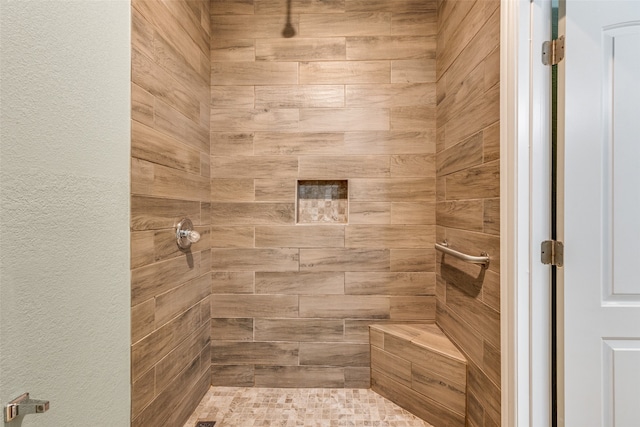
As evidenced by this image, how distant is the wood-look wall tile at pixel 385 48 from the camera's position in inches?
78.4

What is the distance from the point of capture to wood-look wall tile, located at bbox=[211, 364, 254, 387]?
200 cm

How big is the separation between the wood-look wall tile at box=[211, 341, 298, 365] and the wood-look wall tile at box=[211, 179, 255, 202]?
2.90 ft

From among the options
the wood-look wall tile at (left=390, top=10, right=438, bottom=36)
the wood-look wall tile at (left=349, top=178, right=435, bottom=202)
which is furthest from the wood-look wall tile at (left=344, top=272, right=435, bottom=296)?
the wood-look wall tile at (left=390, top=10, right=438, bottom=36)

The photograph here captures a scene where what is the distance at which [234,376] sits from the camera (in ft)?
6.58

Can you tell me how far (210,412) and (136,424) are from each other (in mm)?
606

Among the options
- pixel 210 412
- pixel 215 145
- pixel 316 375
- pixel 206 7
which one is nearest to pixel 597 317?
pixel 316 375

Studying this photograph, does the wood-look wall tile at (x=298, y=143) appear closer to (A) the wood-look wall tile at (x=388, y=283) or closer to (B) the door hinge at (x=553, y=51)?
(A) the wood-look wall tile at (x=388, y=283)

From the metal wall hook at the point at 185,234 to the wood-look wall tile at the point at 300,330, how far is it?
0.71m

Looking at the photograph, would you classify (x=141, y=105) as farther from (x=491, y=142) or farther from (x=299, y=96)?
(x=491, y=142)

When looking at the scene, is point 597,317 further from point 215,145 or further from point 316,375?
point 215,145

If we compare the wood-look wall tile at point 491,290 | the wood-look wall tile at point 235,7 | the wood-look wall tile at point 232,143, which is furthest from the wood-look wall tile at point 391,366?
the wood-look wall tile at point 235,7

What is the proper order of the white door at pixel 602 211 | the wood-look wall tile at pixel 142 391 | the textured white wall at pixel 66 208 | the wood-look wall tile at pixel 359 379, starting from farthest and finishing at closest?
1. the wood-look wall tile at pixel 359 379
2. the wood-look wall tile at pixel 142 391
3. the white door at pixel 602 211
4. the textured white wall at pixel 66 208

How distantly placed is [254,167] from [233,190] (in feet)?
0.63

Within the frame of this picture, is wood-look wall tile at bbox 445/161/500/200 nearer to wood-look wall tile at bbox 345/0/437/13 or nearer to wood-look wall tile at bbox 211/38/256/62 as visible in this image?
wood-look wall tile at bbox 345/0/437/13
